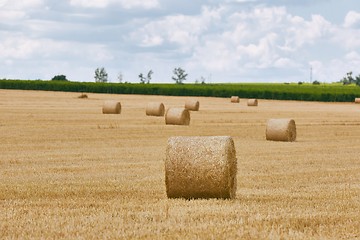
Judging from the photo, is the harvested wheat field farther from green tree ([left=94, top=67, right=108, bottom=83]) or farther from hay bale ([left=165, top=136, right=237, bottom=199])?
green tree ([left=94, top=67, right=108, bottom=83])

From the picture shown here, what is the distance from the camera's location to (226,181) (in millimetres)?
12711

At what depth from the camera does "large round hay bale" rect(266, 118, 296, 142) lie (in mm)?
28775

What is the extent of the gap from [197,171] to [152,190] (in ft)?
7.30

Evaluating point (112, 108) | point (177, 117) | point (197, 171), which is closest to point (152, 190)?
point (197, 171)

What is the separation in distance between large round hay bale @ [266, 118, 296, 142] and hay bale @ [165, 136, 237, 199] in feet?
52.7

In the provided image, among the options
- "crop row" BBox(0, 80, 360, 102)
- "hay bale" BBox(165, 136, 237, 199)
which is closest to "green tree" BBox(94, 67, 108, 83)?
"crop row" BBox(0, 80, 360, 102)

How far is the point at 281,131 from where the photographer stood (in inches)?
1134

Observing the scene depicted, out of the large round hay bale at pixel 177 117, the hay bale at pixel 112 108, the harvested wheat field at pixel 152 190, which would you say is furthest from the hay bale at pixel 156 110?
the harvested wheat field at pixel 152 190

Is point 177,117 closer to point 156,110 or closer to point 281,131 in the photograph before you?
point 156,110

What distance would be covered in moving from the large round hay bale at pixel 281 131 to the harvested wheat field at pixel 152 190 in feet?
1.46

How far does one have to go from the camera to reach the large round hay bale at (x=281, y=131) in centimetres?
2877

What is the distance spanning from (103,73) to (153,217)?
16491cm

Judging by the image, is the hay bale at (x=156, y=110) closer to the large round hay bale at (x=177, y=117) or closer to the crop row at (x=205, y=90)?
the large round hay bale at (x=177, y=117)

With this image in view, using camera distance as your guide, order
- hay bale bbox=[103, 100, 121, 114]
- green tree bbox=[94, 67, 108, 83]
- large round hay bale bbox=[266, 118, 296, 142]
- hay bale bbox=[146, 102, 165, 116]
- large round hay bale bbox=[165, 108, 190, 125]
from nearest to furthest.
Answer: large round hay bale bbox=[266, 118, 296, 142] → large round hay bale bbox=[165, 108, 190, 125] → hay bale bbox=[146, 102, 165, 116] → hay bale bbox=[103, 100, 121, 114] → green tree bbox=[94, 67, 108, 83]
